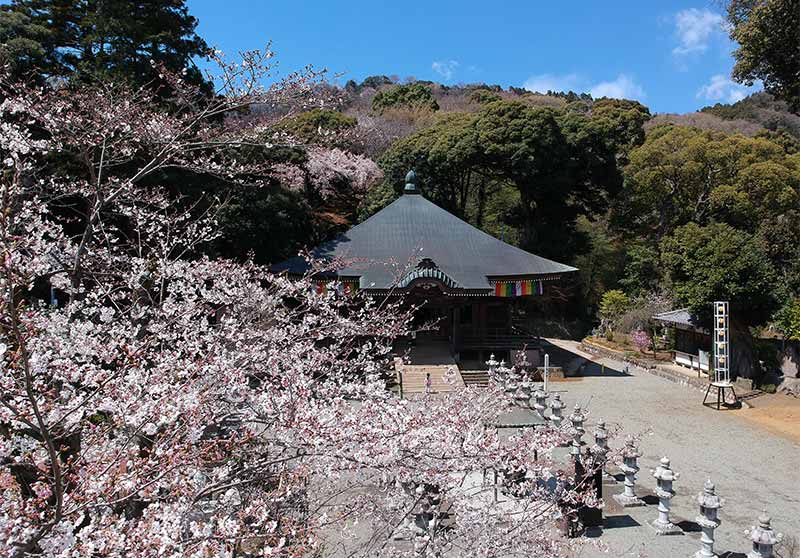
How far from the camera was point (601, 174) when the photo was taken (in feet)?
74.0

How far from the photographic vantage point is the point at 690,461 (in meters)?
9.04

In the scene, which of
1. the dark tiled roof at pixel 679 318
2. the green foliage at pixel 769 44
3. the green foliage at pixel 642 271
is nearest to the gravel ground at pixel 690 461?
the dark tiled roof at pixel 679 318

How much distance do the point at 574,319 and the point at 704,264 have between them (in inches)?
377

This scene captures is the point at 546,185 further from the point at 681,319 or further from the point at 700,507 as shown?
the point at 700,507

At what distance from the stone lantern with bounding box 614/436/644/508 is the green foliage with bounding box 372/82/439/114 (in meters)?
31.9

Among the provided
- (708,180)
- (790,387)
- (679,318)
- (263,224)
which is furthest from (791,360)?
(263,224)

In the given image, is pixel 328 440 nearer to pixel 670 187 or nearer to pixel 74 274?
pixel 74 274

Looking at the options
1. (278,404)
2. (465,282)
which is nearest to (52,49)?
(465,282)

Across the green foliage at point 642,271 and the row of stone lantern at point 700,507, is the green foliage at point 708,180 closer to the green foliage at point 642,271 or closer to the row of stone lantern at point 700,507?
the green foliage at point 642,271

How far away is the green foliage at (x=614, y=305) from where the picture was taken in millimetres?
20625

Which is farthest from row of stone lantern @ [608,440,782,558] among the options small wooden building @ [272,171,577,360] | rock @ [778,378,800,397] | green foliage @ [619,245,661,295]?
green foliage @ [619,245,661,295]

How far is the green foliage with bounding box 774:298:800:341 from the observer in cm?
1297

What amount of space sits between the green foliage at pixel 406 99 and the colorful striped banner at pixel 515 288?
2335 centimetres

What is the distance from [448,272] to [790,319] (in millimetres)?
8637
